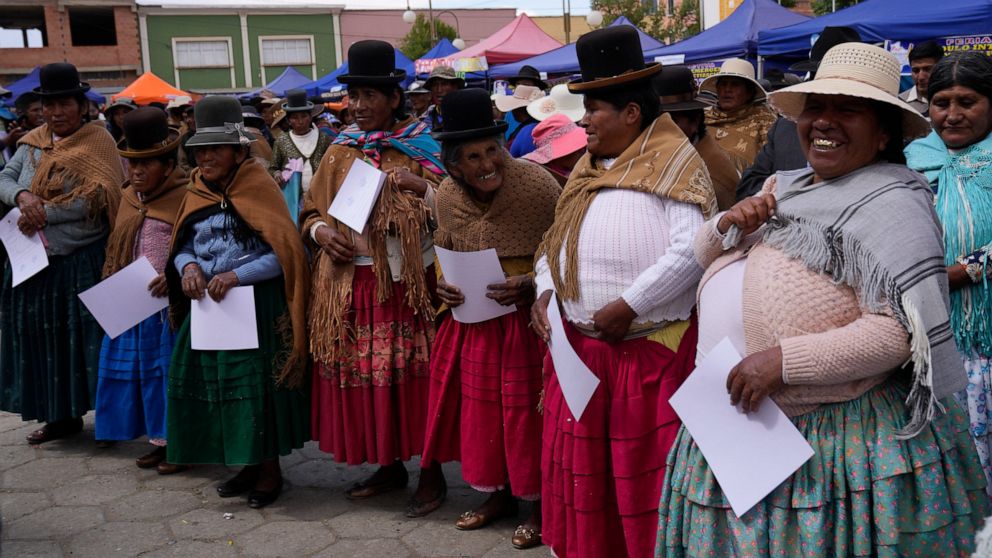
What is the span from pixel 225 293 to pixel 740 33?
905cm

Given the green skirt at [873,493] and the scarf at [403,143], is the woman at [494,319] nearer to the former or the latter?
the scarf at [403,143]

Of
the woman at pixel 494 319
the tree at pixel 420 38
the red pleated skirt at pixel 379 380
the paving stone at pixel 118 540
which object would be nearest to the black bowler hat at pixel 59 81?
the red pleated skirt at pixel 379 380

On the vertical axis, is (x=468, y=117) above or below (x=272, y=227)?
above

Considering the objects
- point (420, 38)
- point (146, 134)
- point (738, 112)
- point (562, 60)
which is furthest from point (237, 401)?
point (420, 38)

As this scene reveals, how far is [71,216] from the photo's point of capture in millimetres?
5445

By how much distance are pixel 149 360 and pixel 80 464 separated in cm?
84

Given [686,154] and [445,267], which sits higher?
[686,154]

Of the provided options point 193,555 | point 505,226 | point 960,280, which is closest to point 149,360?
point 193,555

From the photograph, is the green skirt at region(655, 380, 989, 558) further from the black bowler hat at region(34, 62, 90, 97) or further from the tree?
the tree

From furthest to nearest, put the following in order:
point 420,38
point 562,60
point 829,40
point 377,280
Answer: point 420,38
point 562,60
point 829,40
point 377,280

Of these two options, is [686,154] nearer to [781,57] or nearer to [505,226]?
[505,226]

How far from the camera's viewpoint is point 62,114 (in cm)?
555

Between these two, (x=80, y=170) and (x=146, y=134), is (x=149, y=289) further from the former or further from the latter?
(x=80, y=170)

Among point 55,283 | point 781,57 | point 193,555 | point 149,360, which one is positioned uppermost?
point 781,57
